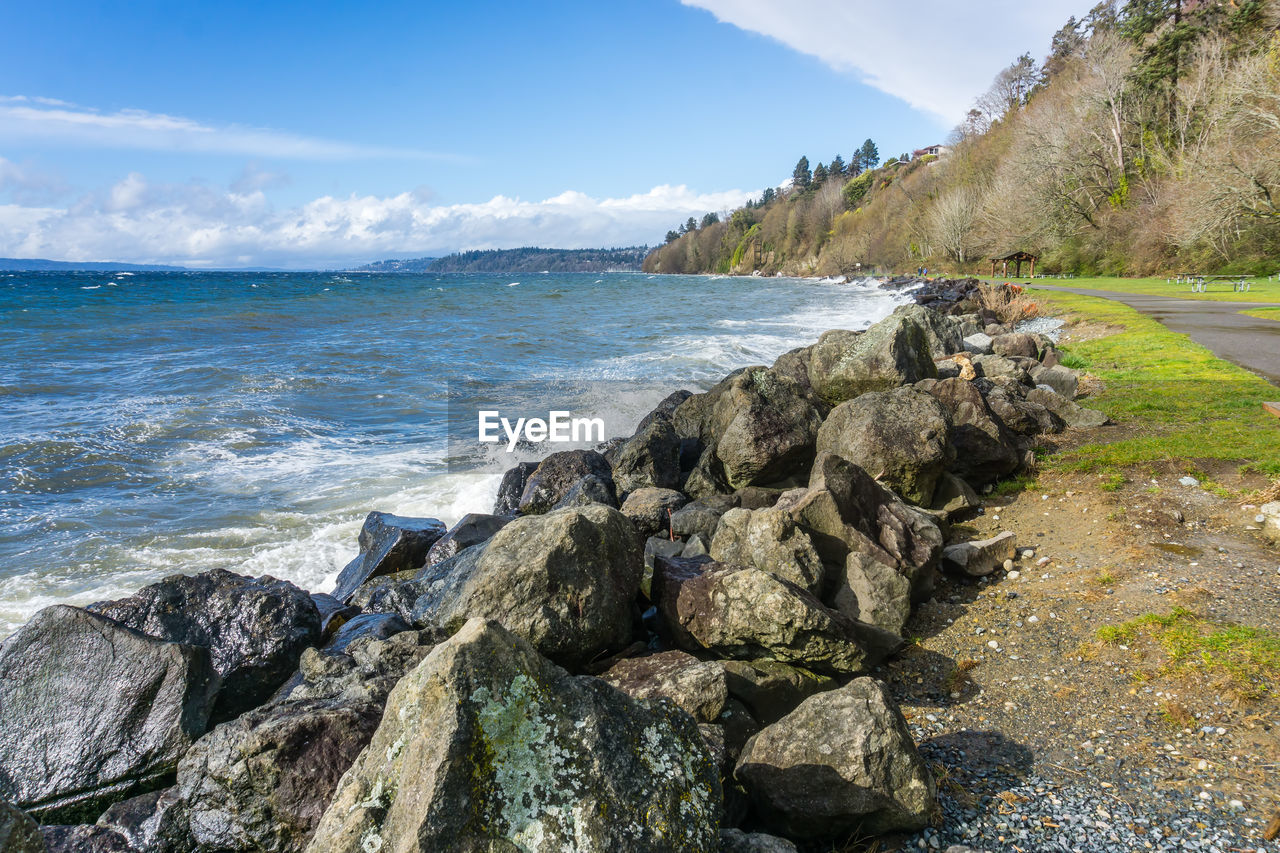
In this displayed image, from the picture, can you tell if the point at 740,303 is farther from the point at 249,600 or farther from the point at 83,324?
the point at 249,600

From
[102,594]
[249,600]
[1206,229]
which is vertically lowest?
[102,594]

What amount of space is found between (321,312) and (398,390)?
93.6 feet

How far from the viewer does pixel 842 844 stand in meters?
3.54

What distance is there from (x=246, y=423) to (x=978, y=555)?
15089mm

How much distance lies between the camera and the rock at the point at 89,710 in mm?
4027

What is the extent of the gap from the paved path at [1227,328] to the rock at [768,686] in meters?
12.1

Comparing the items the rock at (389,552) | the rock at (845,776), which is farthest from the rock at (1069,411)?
the rock at (389,552)

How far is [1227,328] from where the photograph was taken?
18.7 meters

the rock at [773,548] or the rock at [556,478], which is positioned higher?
the rock at [773,548]

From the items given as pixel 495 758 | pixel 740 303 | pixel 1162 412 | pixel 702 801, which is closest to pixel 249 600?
pixel 495 758

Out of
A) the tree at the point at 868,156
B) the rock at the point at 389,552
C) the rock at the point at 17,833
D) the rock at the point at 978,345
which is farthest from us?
the tree at the point at 868,156

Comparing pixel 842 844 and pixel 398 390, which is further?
pixel 398 390

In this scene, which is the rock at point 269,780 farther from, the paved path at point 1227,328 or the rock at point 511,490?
the paved path at point 1227,328

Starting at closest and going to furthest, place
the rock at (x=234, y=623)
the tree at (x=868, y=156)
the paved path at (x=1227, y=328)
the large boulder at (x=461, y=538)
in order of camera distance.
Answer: the rock at (x=234, y=623)
the large boulder at (x=461, y=538)
the paved path at (x=1227, y=328)
the tree at (x=868, y=156)
